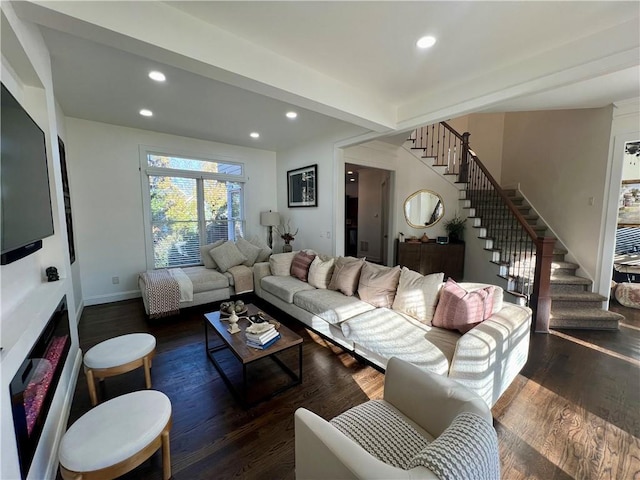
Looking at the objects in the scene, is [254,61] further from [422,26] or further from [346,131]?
[346,131]

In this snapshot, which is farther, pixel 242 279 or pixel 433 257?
pixel 433 257

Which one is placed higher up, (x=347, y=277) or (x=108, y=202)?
(x=108, y=202)

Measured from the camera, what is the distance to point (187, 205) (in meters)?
4.90

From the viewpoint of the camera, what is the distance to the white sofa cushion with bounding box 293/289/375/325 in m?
2.68

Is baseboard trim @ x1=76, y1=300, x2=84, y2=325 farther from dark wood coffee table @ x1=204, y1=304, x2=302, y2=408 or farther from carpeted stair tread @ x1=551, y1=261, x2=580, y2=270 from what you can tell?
carpeted stair tread @ x1=551, y1=261, x2=580, y2=270

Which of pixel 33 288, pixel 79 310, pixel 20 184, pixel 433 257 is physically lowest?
pixel 79 310

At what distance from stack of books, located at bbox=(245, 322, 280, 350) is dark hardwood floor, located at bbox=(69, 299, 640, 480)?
434 mm

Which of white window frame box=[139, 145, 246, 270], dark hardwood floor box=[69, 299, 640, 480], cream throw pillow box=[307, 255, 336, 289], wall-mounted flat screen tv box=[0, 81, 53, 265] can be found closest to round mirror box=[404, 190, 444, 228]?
cream throw pillow box=[307, 255, 336, 289]

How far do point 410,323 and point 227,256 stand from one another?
3.24 meters

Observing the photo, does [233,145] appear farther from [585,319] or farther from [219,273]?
[585,319]

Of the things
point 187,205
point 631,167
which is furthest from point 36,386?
point 631,167

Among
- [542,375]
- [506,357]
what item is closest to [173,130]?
[506,357]

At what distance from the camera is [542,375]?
7.71ft

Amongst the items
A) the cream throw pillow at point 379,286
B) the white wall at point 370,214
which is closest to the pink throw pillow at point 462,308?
the cream throw pillow at point 379,286
